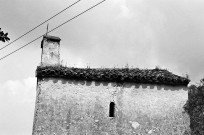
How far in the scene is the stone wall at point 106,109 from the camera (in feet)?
41.5

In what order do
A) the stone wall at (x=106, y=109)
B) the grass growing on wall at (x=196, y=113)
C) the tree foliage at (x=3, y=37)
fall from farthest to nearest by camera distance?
the grass growing on wall at (x=196, y=113) < the stone wall at (x=106, y=109) < the tree foliage at (x=3, y=37)

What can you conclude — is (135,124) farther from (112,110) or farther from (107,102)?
(107,102)

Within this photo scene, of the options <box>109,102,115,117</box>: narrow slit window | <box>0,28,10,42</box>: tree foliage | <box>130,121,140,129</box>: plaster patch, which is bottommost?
<box>130,121,140,129</box>: plaster patch

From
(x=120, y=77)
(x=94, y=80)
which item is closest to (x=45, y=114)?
(x=94, y=80)

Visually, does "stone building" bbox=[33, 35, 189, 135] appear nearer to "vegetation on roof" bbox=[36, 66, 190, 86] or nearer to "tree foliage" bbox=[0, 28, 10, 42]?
"vegetation on roof" bbox=[36, 66, 190, 86]

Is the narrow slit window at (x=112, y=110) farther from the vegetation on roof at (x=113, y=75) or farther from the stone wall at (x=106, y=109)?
the vegetation on roof at (x=113, y=75)

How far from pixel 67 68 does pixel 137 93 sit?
122 inches

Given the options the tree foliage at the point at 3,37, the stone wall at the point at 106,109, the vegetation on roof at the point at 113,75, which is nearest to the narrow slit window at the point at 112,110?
the stone wall at the point at 106,109

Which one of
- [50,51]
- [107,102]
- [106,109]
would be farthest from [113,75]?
[50,51]

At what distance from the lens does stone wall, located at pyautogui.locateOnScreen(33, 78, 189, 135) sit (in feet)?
41.5

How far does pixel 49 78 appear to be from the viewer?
42.9ft

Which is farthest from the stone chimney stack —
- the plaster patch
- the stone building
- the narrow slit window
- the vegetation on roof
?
the plaster patch

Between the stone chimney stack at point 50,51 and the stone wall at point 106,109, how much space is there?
1398 millimetres

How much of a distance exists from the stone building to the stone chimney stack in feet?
0.94
